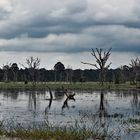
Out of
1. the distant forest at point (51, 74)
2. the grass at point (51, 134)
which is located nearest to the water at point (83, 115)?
the grass at point (51, 134)

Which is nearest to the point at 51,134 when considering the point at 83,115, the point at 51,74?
the point at 83,115

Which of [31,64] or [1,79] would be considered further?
[1,79]

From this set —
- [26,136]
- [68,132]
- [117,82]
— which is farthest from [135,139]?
[117,82]

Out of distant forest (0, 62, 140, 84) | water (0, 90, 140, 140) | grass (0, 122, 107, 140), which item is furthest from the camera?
distant forest (0, 62, 140, 84)

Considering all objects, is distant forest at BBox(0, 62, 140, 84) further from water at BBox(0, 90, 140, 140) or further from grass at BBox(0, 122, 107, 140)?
grass at BBox(0, 122, 107, 140)

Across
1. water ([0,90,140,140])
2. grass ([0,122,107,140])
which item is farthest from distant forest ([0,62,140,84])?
grass ([0,122,107,140])

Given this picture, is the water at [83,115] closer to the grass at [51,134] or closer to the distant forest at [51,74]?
the grass at [51,134]

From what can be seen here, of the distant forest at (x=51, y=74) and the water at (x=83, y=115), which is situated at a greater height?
the distant forest at (x=51, y=74)

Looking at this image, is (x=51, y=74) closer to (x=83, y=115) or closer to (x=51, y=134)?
(x=83, y=115)

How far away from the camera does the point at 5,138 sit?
2166 cm

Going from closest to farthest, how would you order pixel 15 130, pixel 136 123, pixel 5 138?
pixel 5 138, pixel 15 130, pixel 136 123

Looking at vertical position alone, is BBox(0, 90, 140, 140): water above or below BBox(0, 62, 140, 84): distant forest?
below

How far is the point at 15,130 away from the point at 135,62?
98.9 metres

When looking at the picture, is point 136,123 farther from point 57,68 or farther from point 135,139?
point 57,68
